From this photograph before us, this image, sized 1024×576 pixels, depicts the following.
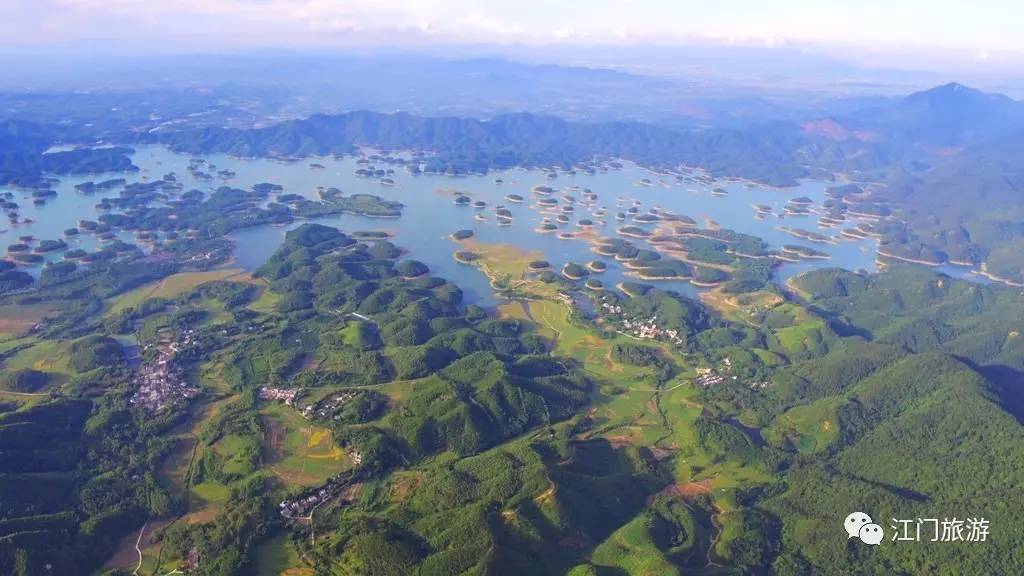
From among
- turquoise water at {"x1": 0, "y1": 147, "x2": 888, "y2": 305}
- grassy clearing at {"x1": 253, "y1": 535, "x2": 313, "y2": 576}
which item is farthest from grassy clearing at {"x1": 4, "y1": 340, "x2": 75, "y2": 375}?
grassy clearing at {"x1": 253, "y1": 535, "x2": 313, "y2": 576}

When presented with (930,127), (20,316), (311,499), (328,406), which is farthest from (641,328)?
(930,127)

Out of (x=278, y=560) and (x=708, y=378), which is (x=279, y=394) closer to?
(x=278, y=560)

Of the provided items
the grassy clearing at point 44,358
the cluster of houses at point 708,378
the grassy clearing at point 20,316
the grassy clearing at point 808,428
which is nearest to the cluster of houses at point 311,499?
the grassy clearing at point 44,358

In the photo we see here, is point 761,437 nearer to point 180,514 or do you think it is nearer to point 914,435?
point 914,435

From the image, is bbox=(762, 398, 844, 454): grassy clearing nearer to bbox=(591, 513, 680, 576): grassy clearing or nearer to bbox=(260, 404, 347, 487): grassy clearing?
bbox=(591, 513, 680, 576): grassy clearing

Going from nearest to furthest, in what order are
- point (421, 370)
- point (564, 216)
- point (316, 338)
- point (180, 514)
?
1. point (180, 514)
2. point (421, 370)
3. point (316, 338)
4. point (564, 216)

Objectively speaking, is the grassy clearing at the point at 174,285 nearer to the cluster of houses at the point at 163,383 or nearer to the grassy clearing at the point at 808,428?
the cluster of houses at the point at 163,383

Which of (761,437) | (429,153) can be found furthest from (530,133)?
(761,437)
